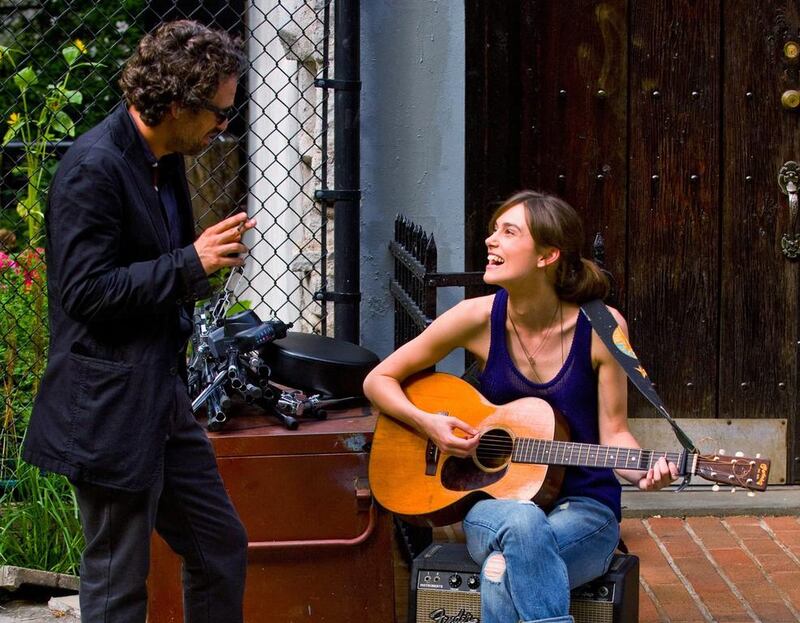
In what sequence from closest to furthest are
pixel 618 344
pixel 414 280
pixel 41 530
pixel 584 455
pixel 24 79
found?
pixel 584 455
pixel 618 344
pixel 414 280
pixel 41 530
pixel 24 79

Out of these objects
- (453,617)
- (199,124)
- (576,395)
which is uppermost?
(199,124)

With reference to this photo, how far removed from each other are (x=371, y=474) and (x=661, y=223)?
2.04 metres

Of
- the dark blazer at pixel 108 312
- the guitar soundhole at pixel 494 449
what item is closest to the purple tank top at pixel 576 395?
the guitar soundhole at pixel 494 449

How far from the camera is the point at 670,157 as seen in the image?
5.17m

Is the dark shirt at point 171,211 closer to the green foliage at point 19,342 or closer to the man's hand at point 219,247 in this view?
the man's hand at point 219,247

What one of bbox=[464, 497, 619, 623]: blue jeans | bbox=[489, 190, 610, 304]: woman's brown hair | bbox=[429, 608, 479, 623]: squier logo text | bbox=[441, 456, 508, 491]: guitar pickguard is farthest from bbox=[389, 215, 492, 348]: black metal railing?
bbox=[429, 608, 479, 623]: squier logo text

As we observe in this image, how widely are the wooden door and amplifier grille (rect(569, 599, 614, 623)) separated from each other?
200 cm

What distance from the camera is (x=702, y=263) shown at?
17.1ft

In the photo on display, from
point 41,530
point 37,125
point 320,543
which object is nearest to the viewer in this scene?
point 320,543

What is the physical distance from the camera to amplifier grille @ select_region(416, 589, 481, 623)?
338 cm

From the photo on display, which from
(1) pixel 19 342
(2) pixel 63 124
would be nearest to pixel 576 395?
(1) pixel 19 342

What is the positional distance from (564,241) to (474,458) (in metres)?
0.65

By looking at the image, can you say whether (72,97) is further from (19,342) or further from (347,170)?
(347,170)

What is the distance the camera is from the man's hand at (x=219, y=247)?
3.00 meters
